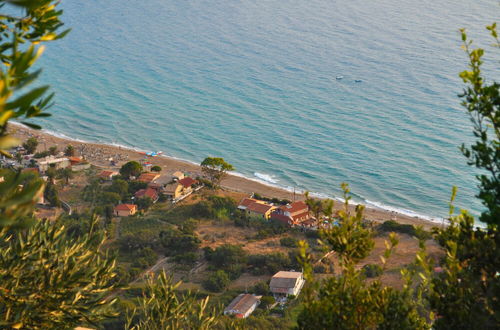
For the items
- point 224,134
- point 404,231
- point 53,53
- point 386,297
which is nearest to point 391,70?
point 224,134

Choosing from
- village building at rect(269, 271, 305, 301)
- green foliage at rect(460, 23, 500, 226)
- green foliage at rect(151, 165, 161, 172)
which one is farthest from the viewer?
green foliage at rect(151, 165, 161, 172)

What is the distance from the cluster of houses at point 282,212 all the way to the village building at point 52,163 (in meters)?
13.6

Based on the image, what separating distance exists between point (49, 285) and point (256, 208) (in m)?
Answer: 26.1

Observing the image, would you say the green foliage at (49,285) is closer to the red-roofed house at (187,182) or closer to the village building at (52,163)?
the red-roofed house at (187,182)

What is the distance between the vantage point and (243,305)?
18984 millimetres

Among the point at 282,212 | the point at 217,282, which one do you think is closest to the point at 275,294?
the point at 217,282

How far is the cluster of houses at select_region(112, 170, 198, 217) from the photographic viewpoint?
1188 inches

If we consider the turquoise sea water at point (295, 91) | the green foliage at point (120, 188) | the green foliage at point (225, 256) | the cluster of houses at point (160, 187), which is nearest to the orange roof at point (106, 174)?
the cluster of houses at point (160, 187)

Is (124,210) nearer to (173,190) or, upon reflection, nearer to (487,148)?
(173,190)

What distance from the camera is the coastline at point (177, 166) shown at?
32500mm

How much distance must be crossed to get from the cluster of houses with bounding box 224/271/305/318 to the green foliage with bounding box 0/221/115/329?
12901mm

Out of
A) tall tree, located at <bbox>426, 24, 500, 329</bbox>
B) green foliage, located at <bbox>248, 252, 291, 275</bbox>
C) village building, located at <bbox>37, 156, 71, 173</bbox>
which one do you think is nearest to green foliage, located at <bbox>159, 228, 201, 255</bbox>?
green foliage, located at <bbox>248, 252, 291, 275</bbox>

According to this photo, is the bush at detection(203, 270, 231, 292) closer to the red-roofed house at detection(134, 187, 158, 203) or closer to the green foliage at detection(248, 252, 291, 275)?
the green foliage at detection(248, 252, 291, 275)

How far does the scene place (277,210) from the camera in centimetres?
3019
